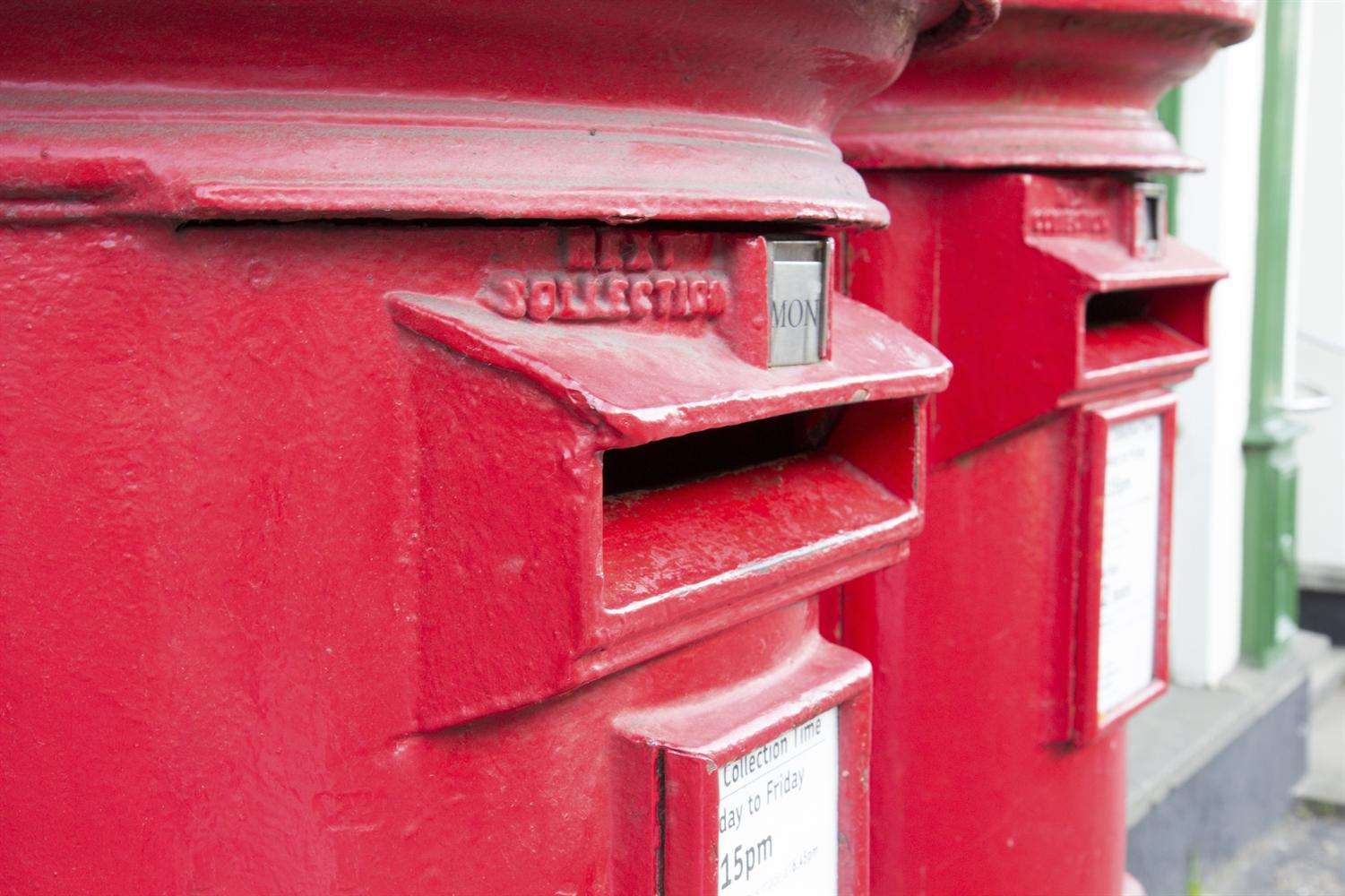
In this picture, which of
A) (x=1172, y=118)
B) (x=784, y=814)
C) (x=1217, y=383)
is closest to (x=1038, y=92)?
(x=784, y=814)

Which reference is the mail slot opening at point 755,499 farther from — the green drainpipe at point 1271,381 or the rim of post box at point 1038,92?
the green drainpipe at point 1271,381

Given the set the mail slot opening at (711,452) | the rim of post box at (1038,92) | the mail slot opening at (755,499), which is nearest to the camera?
the mail slot opening at (755,499)

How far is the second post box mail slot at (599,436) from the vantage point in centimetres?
85

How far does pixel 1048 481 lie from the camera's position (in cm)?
181

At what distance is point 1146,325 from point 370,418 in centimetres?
150

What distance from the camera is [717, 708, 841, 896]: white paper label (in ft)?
3.55

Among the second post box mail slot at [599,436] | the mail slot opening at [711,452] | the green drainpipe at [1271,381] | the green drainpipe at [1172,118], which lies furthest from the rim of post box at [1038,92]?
the green drainpipe at [1271,381]

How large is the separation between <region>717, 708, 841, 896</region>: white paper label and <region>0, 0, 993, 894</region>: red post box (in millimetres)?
78

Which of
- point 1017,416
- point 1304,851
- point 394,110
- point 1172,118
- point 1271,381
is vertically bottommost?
point 1304,851

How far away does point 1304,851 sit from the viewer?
12.5 ft

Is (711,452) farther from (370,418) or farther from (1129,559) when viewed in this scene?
(1129,559)

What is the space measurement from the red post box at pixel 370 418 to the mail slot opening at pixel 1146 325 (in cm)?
98

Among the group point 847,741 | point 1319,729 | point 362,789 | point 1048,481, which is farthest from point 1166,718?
point 362,789

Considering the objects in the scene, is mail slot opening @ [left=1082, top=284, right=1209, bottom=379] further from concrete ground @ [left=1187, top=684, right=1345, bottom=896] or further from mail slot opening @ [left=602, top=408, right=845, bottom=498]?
concrete ground @ [left=1187, top=684, right=1345, bottom=896]
